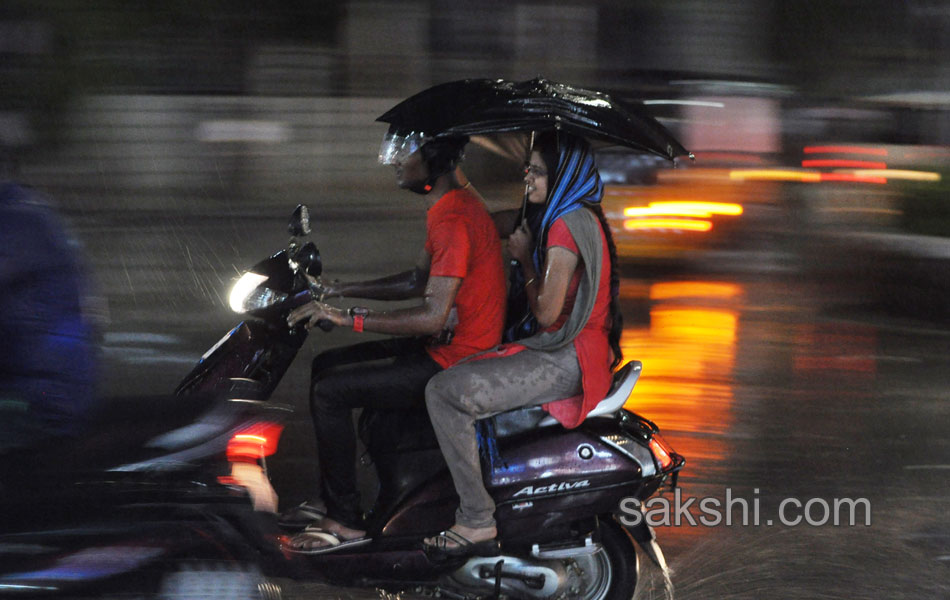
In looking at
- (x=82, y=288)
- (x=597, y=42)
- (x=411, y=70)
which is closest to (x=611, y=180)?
(x=411, y=70)

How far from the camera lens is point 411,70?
52.5ft

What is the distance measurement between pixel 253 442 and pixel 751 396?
459 centimetres

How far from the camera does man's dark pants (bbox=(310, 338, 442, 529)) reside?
3822 millimetres

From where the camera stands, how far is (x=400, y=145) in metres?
3.78

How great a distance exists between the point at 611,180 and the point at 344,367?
8411 mm

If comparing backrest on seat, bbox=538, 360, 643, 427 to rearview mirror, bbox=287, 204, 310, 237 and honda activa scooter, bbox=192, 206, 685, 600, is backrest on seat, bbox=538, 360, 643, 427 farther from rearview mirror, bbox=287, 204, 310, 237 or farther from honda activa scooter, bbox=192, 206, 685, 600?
rearview mirror, bbox=287, 204, 310, 237

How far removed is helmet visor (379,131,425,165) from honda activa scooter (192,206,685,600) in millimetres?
369

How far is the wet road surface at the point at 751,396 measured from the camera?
14.8 ft

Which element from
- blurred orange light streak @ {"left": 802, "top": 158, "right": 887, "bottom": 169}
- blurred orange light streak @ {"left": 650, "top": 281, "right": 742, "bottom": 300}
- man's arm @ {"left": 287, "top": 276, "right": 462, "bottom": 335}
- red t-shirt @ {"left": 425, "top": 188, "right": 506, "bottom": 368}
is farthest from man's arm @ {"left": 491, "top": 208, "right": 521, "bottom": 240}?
blurred orange light streak @ {"left": 802, "top": 158, "right": 887, "bottom": 169}

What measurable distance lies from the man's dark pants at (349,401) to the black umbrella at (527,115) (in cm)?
86

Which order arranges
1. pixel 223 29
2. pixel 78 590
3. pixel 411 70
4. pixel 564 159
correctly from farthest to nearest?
pixel 411 70 → pixel 223 29 → pixel 564 159 → pixel 78 590

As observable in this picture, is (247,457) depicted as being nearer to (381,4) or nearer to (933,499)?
(933,499)

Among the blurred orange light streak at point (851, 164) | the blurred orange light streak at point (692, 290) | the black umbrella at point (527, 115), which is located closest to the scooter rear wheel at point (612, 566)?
the black umbrella at point (527, 115)

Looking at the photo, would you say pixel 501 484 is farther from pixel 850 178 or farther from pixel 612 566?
pixel 850 178
